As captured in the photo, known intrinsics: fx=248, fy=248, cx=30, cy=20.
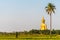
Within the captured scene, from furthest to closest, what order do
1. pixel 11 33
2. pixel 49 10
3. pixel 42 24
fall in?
pixel 42 24 < pixel 49 10 < pixel 11 33

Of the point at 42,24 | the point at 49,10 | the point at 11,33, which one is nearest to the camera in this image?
the point at 11,33

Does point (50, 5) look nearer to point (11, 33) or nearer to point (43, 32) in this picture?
point (43, 32)

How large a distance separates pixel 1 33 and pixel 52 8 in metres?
16.7

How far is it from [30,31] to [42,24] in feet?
40.4

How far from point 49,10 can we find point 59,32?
7.10 metres

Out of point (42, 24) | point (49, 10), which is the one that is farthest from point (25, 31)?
point (42, 24)

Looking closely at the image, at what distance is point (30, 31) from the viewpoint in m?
73.9

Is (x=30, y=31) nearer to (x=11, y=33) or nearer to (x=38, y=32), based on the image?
(x=38, y=32)

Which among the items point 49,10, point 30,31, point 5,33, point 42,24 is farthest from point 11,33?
point 42,24

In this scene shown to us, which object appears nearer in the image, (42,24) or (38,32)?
(38,32)

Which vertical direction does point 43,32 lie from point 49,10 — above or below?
below

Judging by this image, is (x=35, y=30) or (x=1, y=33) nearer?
(x=1, y=33)

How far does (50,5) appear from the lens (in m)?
73.1

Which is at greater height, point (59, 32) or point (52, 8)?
point (52, 8)
